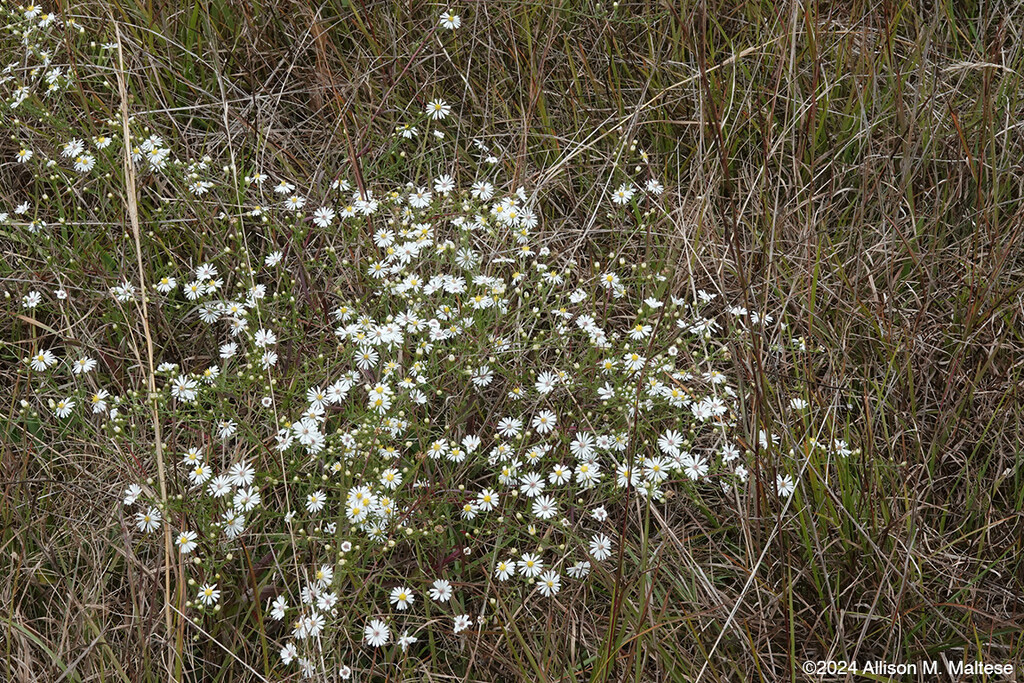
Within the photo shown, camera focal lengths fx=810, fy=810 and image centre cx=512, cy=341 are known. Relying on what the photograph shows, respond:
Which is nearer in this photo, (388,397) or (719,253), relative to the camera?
(388,397)

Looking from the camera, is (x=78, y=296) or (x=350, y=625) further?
(x=78, y=296)

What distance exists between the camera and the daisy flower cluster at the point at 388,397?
92.5 inches

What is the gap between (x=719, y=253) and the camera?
10.2 ft

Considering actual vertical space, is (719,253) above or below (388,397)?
below

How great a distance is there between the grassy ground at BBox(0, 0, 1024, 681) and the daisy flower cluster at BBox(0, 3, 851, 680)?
0.09 m

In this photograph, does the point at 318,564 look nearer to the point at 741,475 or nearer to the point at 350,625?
the point at 350,625

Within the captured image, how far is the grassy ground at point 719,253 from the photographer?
7.61 feet

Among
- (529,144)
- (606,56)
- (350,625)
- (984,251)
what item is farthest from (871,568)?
(606,56)

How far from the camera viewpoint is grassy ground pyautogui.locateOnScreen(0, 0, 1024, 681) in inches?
91.3

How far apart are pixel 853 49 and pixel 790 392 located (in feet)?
5.04

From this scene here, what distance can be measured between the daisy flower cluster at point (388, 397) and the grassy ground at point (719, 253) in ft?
A: 0.30

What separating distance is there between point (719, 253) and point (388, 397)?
145cm

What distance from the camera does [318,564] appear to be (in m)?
2.35

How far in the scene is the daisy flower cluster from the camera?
2.35m
